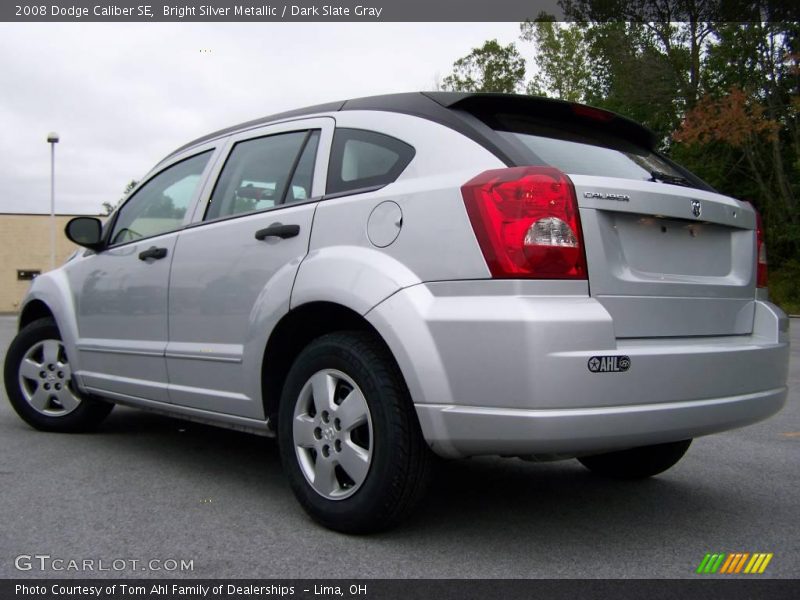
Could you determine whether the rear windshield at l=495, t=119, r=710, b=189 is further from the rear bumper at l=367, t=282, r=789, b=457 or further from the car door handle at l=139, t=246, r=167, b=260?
the car door handle at l=139, t=246, r=167, b=260

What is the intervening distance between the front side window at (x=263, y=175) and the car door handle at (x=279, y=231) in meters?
0.19

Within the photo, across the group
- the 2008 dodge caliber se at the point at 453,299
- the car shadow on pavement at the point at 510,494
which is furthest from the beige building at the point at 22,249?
the 2008 dodge caliber se at the point at 453,299

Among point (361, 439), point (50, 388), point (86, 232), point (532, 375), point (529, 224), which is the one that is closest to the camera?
point (532, 375)

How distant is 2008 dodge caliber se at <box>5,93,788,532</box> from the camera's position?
8.95 ft

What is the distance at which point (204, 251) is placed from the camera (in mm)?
3963

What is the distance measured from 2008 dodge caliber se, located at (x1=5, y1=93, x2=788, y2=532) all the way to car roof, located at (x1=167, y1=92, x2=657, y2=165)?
0.04 ft

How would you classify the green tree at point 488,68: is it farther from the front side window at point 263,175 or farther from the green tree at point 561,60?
the front side window at point 263,175

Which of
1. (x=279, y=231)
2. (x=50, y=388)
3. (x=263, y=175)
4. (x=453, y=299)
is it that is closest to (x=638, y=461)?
(x=453, y=299)

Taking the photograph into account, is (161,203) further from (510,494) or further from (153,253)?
(510,494)

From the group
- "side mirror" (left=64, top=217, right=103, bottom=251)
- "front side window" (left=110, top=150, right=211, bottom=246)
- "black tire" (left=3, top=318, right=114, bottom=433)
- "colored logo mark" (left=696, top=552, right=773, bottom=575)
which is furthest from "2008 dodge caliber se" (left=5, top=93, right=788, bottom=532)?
"black tire" (left=3, top=318, right=114, bottom=433)

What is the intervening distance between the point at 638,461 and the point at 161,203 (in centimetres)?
294

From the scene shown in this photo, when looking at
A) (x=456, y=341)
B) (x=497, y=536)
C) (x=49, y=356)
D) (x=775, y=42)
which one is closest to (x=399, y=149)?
(x=456, y=341)

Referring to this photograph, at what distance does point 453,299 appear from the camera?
9.19 feet

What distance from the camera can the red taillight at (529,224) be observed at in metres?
2.74
